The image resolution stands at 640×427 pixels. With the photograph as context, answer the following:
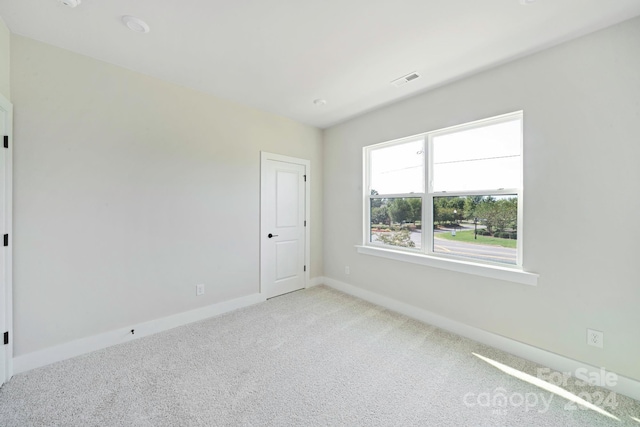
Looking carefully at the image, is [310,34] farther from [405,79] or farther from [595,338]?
[595,338]

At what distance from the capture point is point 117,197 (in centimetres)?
231

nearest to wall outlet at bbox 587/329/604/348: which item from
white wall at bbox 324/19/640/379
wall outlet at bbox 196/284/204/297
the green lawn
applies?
white wall at bbox 324/19/640/379

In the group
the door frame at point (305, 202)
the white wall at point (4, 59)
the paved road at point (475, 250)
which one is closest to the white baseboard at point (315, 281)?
the door frame at point (305, 202)

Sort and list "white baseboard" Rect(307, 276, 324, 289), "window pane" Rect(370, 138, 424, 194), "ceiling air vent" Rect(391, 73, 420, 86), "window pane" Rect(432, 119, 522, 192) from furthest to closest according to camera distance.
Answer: "white baseboard" Rect(307, 276, 324, 289) → "window pane" Rect(370, 138, 424, 194) → "ceiling air vent" Rect(391, 73, 420, 86) → "window pane" Rect(432, 119, 522, 192)

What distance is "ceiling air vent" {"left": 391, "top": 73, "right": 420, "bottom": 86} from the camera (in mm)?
2422

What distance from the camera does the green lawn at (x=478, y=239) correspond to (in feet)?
7.52

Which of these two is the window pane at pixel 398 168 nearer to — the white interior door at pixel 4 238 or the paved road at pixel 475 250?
the paved road at pixel 475 250

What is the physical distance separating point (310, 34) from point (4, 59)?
90.0 inches

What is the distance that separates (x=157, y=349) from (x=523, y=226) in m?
3.51

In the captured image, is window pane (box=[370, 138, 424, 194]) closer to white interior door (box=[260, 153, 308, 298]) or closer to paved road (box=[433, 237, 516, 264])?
paved road (box=[433, 237, 516, 264])

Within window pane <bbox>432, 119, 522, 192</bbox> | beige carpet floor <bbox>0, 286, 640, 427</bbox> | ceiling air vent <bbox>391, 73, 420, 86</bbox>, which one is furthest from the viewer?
ceiling air vent <bbox>391, 73, 420, 86</bbox>

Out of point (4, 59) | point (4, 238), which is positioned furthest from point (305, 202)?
point (4, 59)

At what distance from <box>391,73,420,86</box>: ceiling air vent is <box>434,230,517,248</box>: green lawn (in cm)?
170

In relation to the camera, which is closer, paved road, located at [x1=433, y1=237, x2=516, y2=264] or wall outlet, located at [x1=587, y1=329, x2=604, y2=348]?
wall outlet, located at [x1=587, y1=329, x2=604, y2=348]
